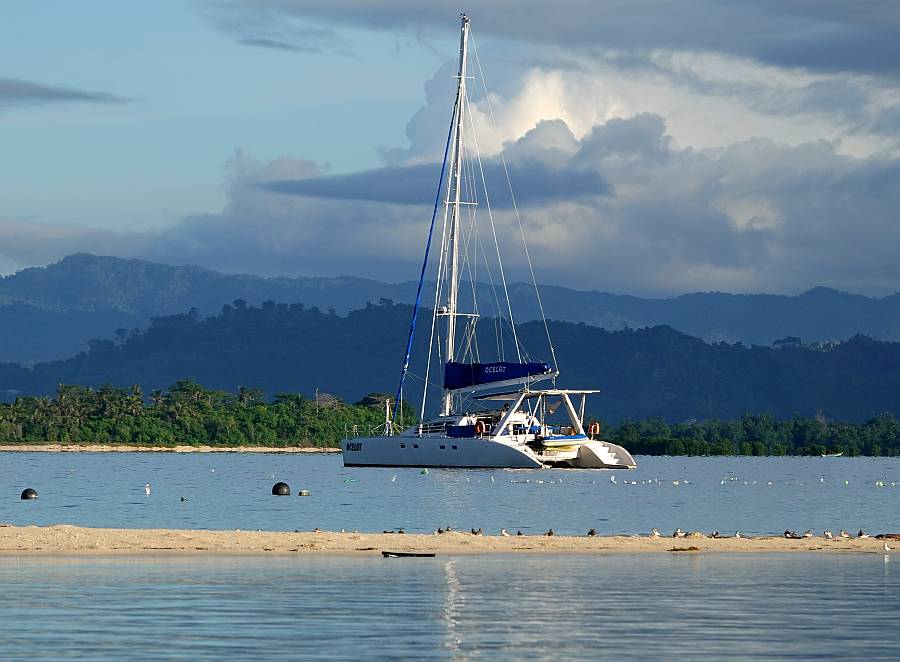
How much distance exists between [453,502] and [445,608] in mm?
50919

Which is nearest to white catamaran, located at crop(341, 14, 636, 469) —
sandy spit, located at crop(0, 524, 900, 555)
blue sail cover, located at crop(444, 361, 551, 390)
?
blue sail cover, located at crop(444, 361, 551, 390)

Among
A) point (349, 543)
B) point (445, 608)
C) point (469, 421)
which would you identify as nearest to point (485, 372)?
point (469, 421)

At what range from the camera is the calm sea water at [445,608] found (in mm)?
26875

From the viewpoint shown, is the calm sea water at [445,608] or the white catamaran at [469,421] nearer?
the calm sea water at [445,608]

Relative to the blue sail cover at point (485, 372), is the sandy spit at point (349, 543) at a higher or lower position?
lower

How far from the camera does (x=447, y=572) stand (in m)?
40.5

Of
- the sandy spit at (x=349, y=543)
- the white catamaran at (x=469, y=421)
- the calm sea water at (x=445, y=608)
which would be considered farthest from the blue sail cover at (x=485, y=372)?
the calm sea water at (x=445, y=608)

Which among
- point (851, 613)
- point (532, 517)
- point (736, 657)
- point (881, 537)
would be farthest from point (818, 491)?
point (736, 657)

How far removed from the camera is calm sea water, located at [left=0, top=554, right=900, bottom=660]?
2688 centimetres

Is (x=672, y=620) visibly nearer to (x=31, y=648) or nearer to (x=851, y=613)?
(x=851, y=613)

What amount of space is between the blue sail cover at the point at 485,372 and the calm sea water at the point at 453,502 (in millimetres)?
7793

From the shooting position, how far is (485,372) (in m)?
129

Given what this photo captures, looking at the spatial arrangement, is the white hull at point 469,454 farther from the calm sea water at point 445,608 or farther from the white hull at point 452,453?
the calm sea water at point 445,608

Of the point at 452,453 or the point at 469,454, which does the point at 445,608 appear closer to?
the point at 469,454
